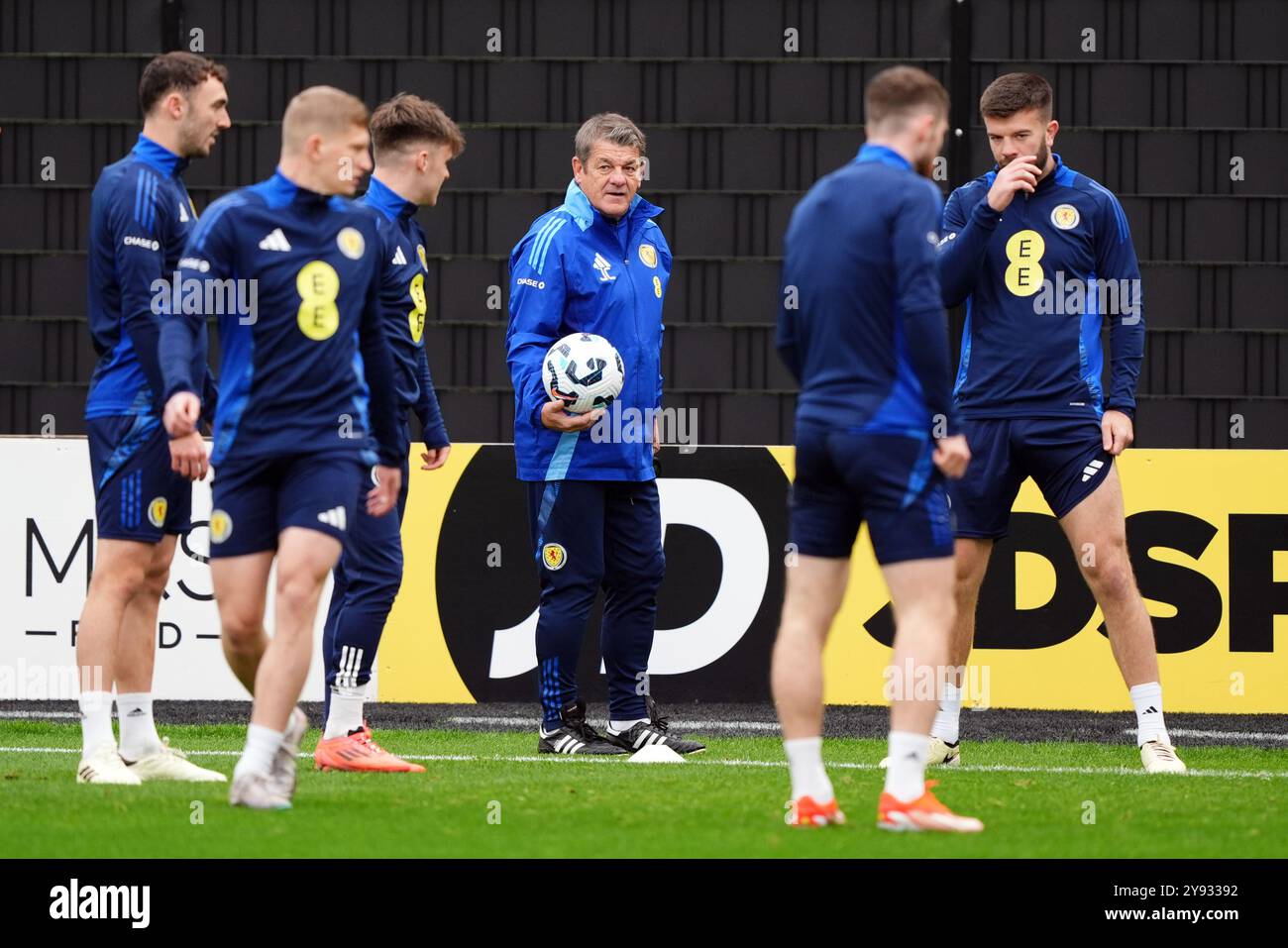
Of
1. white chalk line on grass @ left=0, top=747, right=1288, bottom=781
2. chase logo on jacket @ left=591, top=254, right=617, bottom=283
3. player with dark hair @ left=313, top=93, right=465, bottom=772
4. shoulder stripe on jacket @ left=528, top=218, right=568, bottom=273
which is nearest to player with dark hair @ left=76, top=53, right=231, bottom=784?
player with dark hair @ left=313, top=93, right=465, bottom=772

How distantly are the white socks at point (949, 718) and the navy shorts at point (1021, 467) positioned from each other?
1.76 ft

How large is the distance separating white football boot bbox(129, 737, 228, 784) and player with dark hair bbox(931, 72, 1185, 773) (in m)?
2.46

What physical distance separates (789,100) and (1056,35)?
5.18 ft

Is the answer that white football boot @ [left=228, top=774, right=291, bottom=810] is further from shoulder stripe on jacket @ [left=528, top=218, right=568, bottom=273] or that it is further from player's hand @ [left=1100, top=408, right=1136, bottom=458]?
player's hand @ [left=1100, top=408, right=1136, bottom=458]

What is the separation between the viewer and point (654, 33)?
11.5m

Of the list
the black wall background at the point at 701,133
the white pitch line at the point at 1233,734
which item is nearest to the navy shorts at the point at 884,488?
the white pitch line at the point at 1233,734

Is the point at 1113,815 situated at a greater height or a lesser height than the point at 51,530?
lesser

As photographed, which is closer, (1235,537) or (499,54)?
(1235,537)

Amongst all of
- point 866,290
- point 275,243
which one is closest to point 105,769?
point 275,243

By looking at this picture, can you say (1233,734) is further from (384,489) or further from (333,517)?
(333,517)

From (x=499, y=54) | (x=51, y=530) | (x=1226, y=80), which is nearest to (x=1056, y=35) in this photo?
(x=1226, y=80)

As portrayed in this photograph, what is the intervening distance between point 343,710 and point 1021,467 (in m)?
2.42

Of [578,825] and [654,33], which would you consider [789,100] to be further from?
[578,825]

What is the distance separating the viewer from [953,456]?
4.64 meters
